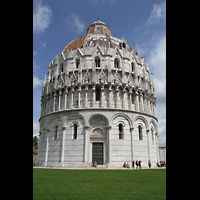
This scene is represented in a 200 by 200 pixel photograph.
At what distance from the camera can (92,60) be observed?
3247 cm

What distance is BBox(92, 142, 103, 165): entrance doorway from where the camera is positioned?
27812mm

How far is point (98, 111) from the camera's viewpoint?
95.7ft

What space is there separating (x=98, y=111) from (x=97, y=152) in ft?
20.9

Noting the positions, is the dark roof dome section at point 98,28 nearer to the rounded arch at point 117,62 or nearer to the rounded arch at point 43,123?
the rounded arch at point 117,62

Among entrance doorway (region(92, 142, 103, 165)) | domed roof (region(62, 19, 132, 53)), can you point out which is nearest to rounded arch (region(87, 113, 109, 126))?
entrance doorway (region(92, 142, 103, 165))

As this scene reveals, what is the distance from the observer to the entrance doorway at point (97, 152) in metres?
27.8

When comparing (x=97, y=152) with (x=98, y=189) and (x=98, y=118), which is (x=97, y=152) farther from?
(x=98, y=189)

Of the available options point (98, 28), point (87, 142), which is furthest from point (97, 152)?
point (98, 28)

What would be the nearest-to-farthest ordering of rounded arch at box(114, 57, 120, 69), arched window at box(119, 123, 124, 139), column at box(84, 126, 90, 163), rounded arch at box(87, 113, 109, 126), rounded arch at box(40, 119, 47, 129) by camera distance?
column at box(84, 126, 90, 163), rounded arch at box(87, 113, 109, 126), arched window at box(119, 123, 124, 139), rounded arch at box(114, 57, 120, 69), rounded arch at box(40, 119, 47, 129)

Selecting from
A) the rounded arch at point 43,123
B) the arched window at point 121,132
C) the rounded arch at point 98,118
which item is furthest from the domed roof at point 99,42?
the arched window at point 121,132

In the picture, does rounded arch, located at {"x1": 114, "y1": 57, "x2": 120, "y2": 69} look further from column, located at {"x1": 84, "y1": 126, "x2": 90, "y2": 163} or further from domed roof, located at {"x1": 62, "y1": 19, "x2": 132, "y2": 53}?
column, located at {"x1": 84, "y1": 126, "x2": 90, "y2": 163}
